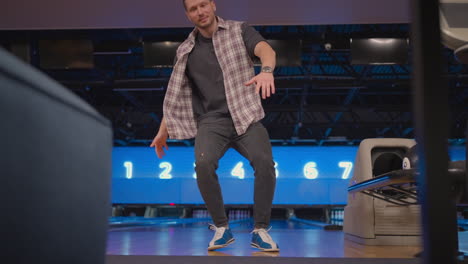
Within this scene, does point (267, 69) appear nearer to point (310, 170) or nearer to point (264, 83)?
point (264, 83)

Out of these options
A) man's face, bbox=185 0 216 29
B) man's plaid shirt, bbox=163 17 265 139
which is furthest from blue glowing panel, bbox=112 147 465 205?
man's face, bbox=185 0 216 29

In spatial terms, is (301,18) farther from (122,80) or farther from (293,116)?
(293,116)

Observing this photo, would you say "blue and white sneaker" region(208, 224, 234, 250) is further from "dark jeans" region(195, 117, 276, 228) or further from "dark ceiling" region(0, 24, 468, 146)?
"dark ceiling" region(0, 24, 468, 146)

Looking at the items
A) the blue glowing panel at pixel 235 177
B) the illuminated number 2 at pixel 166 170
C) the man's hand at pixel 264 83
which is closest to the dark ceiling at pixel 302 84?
the blue glowing panel at pixel 235 177

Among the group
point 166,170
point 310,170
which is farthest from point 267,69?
point 166,170

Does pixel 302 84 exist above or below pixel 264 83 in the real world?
above

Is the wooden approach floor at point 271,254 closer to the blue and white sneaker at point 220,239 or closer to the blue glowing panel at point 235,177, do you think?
the blue and white sneaker at point 220,239

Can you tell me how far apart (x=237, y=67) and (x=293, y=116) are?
40.7 feet

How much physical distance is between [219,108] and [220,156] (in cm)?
22

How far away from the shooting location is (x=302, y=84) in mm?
8688

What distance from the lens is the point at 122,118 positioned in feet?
46.2

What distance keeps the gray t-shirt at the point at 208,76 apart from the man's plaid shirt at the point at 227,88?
3 centimetres

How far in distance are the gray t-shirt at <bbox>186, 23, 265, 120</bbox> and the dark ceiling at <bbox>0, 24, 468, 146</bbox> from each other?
3.56 m

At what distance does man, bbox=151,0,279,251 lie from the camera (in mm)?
2039
